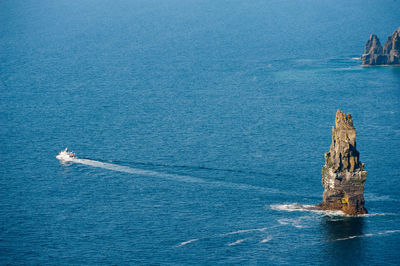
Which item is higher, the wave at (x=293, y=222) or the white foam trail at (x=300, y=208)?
the white foam trail at (x=300, y=208)

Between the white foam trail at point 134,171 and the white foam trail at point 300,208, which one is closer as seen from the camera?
the white foam trail at point 300,208

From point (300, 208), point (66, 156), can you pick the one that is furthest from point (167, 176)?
point (300, 208)

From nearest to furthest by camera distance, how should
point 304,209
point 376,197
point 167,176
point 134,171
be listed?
1. point 304,209
2. point 376,197
3. point 167,176
4. point 134,171

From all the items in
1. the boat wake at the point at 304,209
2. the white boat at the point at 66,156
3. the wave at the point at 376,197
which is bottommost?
the boat wake at the point at 304,209

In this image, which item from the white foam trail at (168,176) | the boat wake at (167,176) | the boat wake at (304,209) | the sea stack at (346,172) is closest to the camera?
the sea stack at (346,172)

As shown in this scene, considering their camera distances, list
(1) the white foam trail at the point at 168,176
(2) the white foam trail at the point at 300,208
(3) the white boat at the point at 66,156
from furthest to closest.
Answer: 1. (3) the white boat at the point at 66,156
2. (1) the white foam trail at the point at 168,176
3. (2) the white foam trail at the point at 300,208

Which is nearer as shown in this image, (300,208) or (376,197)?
(300,208)

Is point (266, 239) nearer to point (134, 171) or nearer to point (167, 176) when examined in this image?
point (167, 176)

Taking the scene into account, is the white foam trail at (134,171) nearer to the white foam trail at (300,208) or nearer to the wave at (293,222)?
the white foam trail at (300,208)

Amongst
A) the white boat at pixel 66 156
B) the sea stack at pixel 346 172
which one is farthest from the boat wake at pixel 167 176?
the sea stack at pixel 346 172

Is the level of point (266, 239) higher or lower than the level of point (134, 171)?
lower
